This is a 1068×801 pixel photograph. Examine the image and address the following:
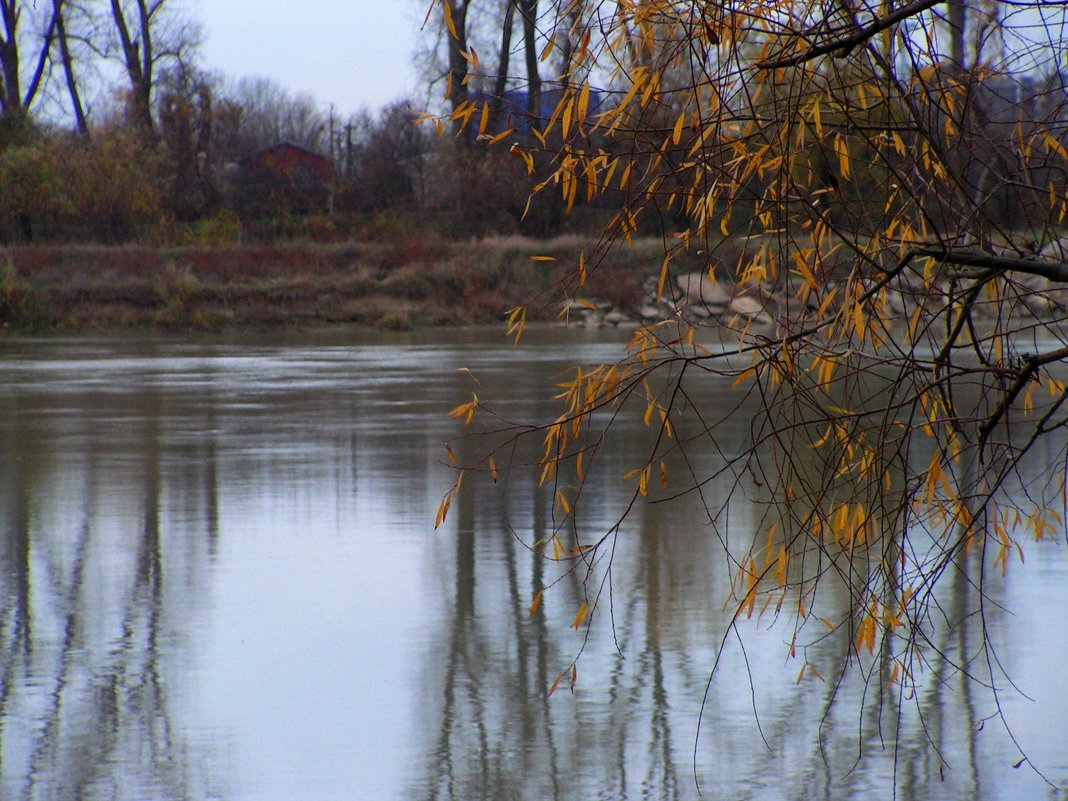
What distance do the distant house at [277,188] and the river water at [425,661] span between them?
46.7m

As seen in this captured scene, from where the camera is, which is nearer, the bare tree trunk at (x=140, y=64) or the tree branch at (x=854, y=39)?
the tree branch at (x=854, y=39)

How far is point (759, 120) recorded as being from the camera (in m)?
3.98

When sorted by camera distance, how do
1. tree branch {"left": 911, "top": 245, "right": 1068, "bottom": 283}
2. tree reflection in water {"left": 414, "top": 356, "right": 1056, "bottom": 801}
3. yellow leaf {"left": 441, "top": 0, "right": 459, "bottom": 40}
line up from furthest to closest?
tree reflection in water {"left": 414, "top": 356, "right": 1056, "bottom": 801}, yellow leaf {"left": 441, "top": 0, "right": 459, "bottom": 40}, tree branch {"left": 911, "top": 245, "right": 1068, "bottom": 283}

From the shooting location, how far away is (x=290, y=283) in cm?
4266

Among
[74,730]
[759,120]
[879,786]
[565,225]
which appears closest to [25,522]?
[74,730]

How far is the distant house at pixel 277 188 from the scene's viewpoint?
58.3 m

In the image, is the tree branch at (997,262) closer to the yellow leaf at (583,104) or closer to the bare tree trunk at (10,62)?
the yellow leaf at (583,104)

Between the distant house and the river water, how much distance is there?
46.7 meters

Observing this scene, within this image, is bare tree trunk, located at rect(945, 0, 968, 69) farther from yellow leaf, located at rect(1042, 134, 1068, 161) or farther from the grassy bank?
the grassy bank

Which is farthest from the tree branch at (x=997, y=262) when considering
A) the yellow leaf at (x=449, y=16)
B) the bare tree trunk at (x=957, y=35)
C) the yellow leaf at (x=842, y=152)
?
Answer: the yellow leaf at (x=449, y=16)

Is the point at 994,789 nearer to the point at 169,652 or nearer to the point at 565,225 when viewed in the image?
the point at 169,652

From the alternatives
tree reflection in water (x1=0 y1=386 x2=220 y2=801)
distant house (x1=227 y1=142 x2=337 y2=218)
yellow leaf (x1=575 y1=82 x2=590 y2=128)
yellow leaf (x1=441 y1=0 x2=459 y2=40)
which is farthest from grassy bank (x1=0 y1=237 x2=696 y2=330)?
yellow leaf (x1=575 y1=82 x2=590 y2=128)

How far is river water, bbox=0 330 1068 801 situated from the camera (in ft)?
17.5

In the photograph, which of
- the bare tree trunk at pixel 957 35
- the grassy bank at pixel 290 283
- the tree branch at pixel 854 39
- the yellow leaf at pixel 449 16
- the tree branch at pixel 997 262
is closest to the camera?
the tree branch at pixel 854 39
